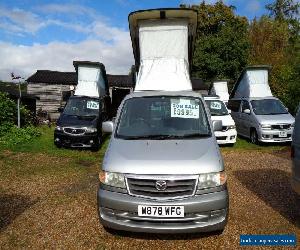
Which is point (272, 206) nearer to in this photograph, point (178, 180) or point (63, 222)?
point (178, 180)

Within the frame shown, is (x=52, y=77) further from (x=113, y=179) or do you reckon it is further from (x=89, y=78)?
(x=113, y=179)

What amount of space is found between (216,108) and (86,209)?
30.8 feet

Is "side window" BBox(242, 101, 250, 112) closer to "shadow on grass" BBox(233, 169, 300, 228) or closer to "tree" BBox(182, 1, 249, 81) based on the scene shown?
"shadow on grass" BBox(233, 169, 300, 228)

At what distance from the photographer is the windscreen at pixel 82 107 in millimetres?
13622

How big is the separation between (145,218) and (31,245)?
1725mm

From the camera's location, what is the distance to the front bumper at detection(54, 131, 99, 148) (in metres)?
12.3

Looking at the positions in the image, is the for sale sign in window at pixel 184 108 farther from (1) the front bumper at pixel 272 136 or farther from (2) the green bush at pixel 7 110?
(2) the green bush at pixel 7 110

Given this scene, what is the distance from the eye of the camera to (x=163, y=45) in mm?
9992

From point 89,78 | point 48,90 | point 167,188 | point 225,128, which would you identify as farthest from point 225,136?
point 48,90

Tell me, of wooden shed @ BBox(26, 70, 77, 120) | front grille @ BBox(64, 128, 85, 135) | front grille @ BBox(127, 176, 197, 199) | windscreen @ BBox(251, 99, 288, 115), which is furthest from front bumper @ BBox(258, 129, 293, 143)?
wooden shed @ BBox(26, 70, 77, 120)

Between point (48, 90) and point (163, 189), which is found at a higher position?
point (48, 90)

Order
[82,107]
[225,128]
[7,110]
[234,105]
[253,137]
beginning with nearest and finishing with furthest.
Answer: [225,128] < [82,107] < [253,137] < [234,105] < [7,110]

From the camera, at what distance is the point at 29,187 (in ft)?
25.0

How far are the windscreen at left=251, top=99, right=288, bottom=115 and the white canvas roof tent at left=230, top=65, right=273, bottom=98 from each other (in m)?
0.68
